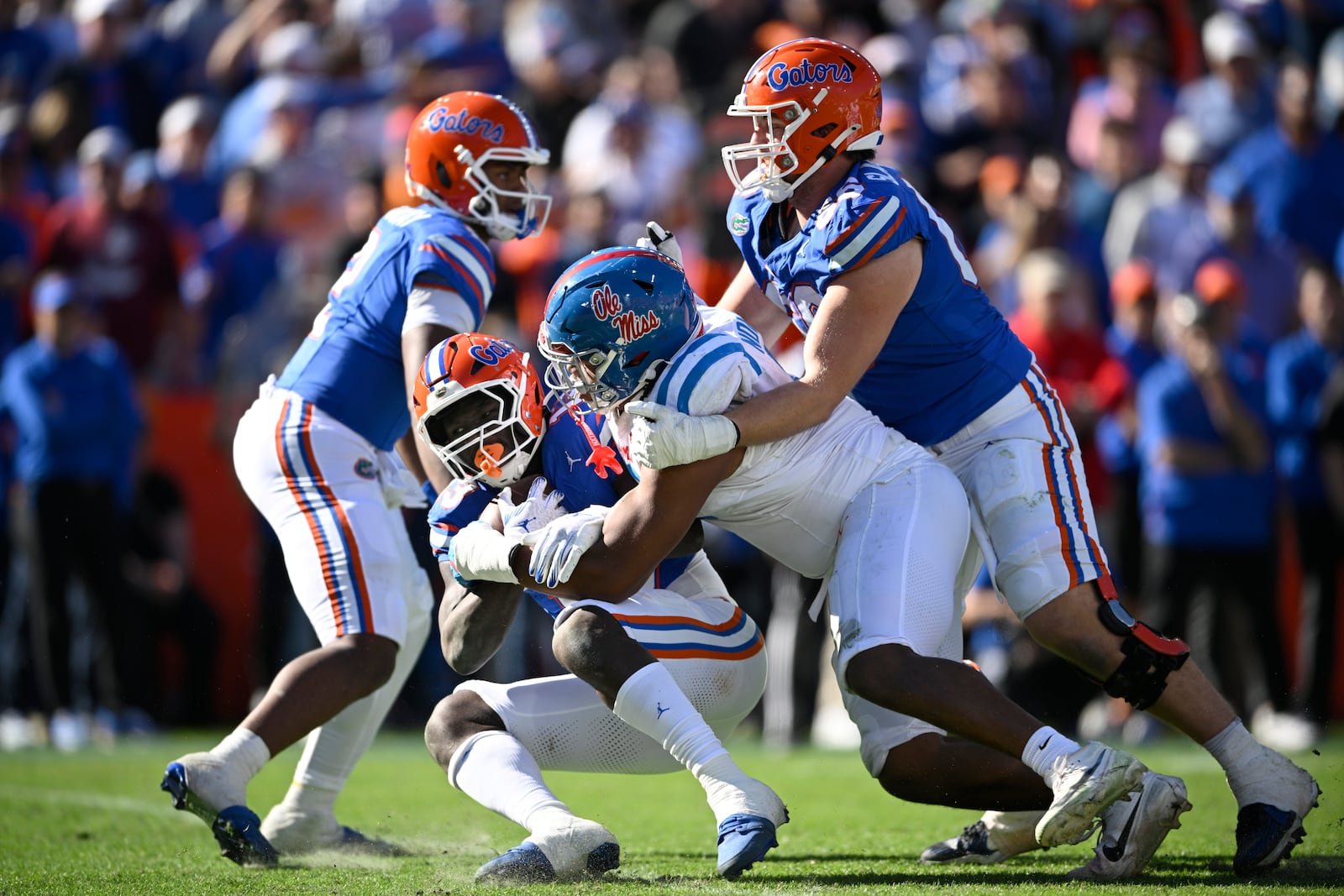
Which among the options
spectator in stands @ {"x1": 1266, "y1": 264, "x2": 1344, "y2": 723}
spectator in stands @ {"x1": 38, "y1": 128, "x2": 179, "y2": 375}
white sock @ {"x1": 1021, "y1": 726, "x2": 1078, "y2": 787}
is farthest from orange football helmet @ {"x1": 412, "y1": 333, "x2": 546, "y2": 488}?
spectator in stands @ {"x1": 38, "y1": 128, "x2": 179, "y2": 375}

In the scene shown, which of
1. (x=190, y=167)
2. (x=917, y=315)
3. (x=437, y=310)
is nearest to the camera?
(x=917, y=315)

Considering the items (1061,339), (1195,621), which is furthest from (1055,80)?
(1195,621)

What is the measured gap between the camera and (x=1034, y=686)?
755 centimetres

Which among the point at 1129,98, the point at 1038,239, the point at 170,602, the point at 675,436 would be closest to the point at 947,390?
the point at 675,436

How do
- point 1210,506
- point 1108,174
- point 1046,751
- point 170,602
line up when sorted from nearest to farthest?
point 1046,751 → point 1210,506 → point 170,602 → point 1108,174

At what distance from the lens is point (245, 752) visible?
4324mm

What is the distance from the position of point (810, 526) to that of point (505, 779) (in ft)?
3.24

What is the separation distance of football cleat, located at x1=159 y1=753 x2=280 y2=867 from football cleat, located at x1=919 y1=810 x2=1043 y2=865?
5.90ft

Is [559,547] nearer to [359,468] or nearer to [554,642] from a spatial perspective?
[554,642]

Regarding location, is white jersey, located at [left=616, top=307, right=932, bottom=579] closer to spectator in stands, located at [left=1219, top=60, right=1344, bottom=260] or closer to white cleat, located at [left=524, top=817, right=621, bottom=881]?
white cleat, located at [left=524, top=817, right=621, bottom=881]

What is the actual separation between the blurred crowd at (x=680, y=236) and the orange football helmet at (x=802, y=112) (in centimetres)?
259

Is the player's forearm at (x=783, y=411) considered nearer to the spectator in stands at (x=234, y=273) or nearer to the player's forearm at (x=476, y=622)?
the player's forearm at (x=476, y=622)

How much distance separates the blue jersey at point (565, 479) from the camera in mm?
4109

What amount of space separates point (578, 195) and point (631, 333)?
5429 mm
